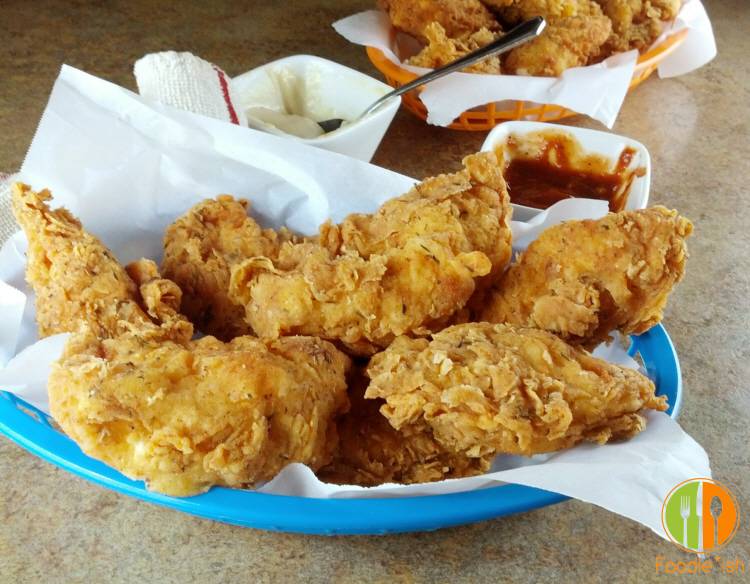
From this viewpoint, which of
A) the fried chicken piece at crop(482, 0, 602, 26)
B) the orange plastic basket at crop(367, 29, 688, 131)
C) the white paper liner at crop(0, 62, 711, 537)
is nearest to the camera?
the white paper liner at crop(0, 62, 711, 537)

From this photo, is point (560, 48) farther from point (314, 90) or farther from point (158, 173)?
point (158, 173)

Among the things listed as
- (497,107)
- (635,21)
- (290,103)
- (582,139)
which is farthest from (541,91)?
(290,103)

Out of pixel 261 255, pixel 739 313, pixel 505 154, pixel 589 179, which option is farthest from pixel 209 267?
pixel 739 313

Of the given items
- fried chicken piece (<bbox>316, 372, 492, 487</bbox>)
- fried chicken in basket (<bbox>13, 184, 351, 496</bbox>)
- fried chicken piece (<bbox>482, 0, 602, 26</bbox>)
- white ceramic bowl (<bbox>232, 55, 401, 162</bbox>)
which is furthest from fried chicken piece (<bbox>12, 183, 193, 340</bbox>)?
fried chicken piece (<bbox>482, 0, 602, 26</bbox>)

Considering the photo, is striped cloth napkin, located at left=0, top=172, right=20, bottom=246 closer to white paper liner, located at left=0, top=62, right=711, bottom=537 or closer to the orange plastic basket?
white paper liner, located at left=0, top=62, right=711, bottom=537

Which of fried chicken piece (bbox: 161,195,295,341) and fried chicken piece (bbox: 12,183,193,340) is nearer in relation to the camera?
fried chicken piece (bbox: 12,183,193,340)

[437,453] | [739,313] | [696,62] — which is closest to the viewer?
[437,453]

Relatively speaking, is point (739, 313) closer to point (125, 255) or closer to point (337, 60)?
point (125, 255)
